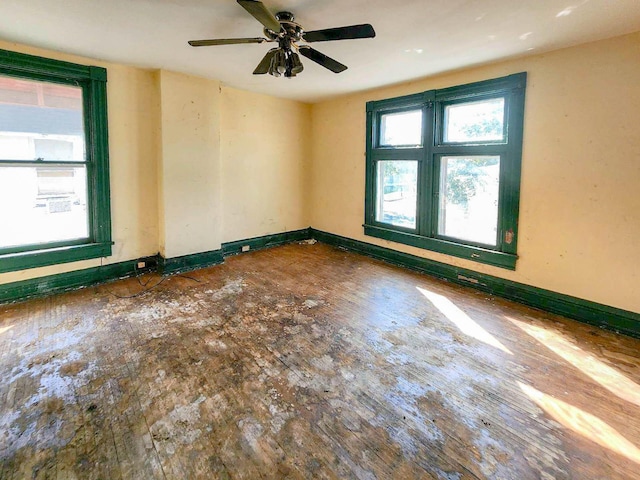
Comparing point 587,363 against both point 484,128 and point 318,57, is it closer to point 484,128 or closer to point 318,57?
point 484,128

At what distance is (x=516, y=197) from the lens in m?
3.55

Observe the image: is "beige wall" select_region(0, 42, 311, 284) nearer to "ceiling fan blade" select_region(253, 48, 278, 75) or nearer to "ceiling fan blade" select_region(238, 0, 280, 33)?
"ceiling fan blade" select_region(253, 48, 278, 75)

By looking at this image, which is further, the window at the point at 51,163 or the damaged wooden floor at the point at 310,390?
the window at the point at 51,163

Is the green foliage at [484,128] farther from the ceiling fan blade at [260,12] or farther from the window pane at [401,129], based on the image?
the ceiling fan blade at [260,12]

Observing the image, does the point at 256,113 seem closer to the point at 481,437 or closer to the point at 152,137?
the point at 152,137

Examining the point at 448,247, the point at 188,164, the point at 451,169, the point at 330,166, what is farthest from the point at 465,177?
the point at 188,164

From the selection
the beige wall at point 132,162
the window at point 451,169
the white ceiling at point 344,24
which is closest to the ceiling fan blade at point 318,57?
the white ceiling at point 344,24

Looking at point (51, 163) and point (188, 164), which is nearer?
point (51, 163)

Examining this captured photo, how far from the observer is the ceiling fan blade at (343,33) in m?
2.18

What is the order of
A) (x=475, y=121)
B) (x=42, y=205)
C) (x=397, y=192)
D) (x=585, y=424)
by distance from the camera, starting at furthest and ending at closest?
(x=397, y=192), (x=475, y=121), (x=42, y=205), (x=585, y=424)

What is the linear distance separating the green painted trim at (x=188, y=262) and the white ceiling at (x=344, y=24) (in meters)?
2.39

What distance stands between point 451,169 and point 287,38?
2.60m

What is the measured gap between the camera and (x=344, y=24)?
106 inches

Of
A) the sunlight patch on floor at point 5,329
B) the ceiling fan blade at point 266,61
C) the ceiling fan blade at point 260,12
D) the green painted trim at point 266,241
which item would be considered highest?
the ceiling fan blade at point 266,61
